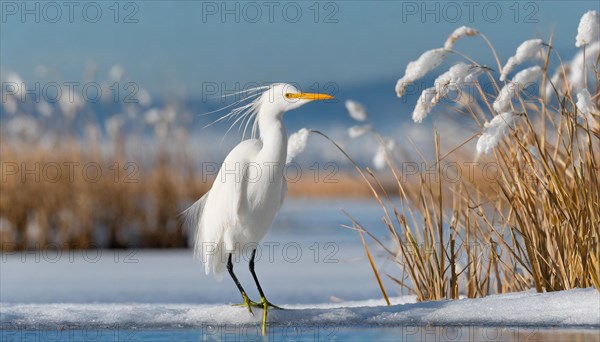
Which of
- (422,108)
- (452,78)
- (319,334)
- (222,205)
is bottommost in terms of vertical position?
(319,334)

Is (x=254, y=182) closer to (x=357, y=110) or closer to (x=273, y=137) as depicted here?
(x=273, y=137)

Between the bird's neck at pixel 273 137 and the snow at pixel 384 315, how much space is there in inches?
25.6

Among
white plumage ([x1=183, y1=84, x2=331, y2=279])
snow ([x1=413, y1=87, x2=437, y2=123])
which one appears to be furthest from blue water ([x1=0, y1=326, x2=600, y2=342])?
snow ([x1=413, y1=87, x2=437, y2=123])

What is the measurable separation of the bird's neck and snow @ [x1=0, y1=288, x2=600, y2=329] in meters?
0.65

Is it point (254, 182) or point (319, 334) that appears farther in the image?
point (254, 182)

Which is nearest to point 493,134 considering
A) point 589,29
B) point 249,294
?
point 589,29

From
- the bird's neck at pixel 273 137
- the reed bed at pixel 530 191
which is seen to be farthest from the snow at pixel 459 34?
the bird's neck at pixel 273 137

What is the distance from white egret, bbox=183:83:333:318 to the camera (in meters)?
3.61

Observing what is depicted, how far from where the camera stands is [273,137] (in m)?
3.62

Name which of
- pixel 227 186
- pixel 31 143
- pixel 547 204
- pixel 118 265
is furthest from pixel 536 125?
pixel 31 143

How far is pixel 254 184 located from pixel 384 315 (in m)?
0.77

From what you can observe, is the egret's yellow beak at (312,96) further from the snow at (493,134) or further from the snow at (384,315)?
the snow at (384,315)

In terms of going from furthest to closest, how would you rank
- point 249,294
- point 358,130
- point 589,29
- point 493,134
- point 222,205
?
point 249,294
point 358,130
point 222,205
point 589,29
point 493,134

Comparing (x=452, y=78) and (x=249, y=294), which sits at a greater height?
(x=452, y=78)
